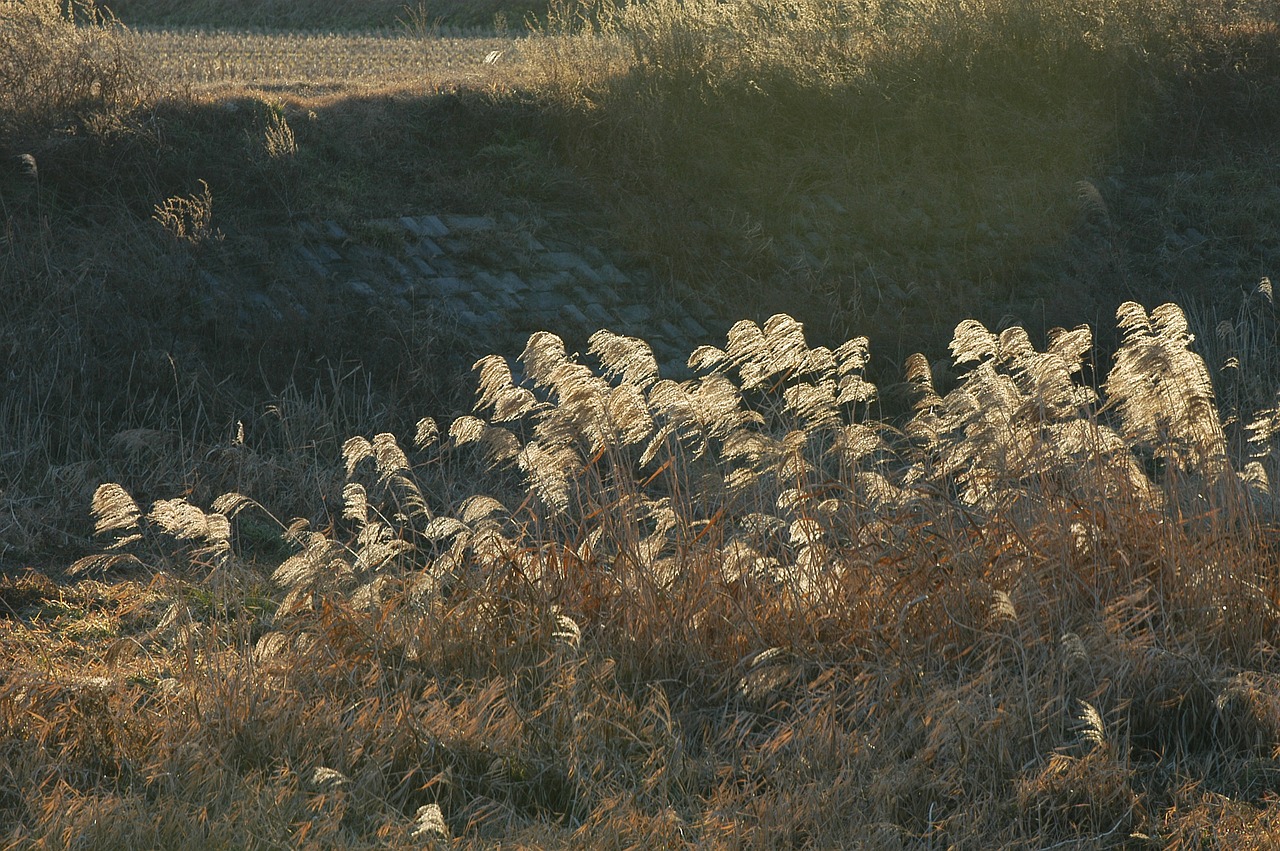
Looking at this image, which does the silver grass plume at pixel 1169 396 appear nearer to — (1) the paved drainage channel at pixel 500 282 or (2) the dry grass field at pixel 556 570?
(2) the dry grass field at pixel 556 570

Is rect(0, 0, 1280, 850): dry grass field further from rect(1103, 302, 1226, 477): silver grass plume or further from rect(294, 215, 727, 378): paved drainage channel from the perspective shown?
rect(294, 215, 727, 378): paved drainage channel

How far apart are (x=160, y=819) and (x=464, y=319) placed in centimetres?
676

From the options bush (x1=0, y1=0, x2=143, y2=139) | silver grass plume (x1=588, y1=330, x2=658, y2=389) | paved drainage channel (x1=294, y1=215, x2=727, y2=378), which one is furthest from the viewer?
paved drainage channel (x1=294, y1=215, x2=727, y2=378)

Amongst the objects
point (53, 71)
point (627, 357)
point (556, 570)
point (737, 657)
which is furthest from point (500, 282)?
point (737, 657)

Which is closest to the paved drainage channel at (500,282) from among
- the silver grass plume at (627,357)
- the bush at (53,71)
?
the bush at (53,71)

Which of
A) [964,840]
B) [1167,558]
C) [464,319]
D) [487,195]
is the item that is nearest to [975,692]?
[964,840]

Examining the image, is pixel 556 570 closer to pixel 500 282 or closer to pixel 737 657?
pixel 737 657

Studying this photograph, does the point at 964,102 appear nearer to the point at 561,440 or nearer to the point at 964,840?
the point at 561,440

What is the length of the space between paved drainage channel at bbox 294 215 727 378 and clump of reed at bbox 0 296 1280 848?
4538mm

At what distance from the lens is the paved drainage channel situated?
10.1 metres

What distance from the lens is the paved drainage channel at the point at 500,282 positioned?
10109 millimetres

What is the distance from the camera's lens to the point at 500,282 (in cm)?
1056

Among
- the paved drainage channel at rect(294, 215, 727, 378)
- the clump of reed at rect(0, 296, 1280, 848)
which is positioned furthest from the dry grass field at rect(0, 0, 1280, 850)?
the paved drainage channel at rect(294, 215, 727, 378)

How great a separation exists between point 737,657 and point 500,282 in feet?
21.1
